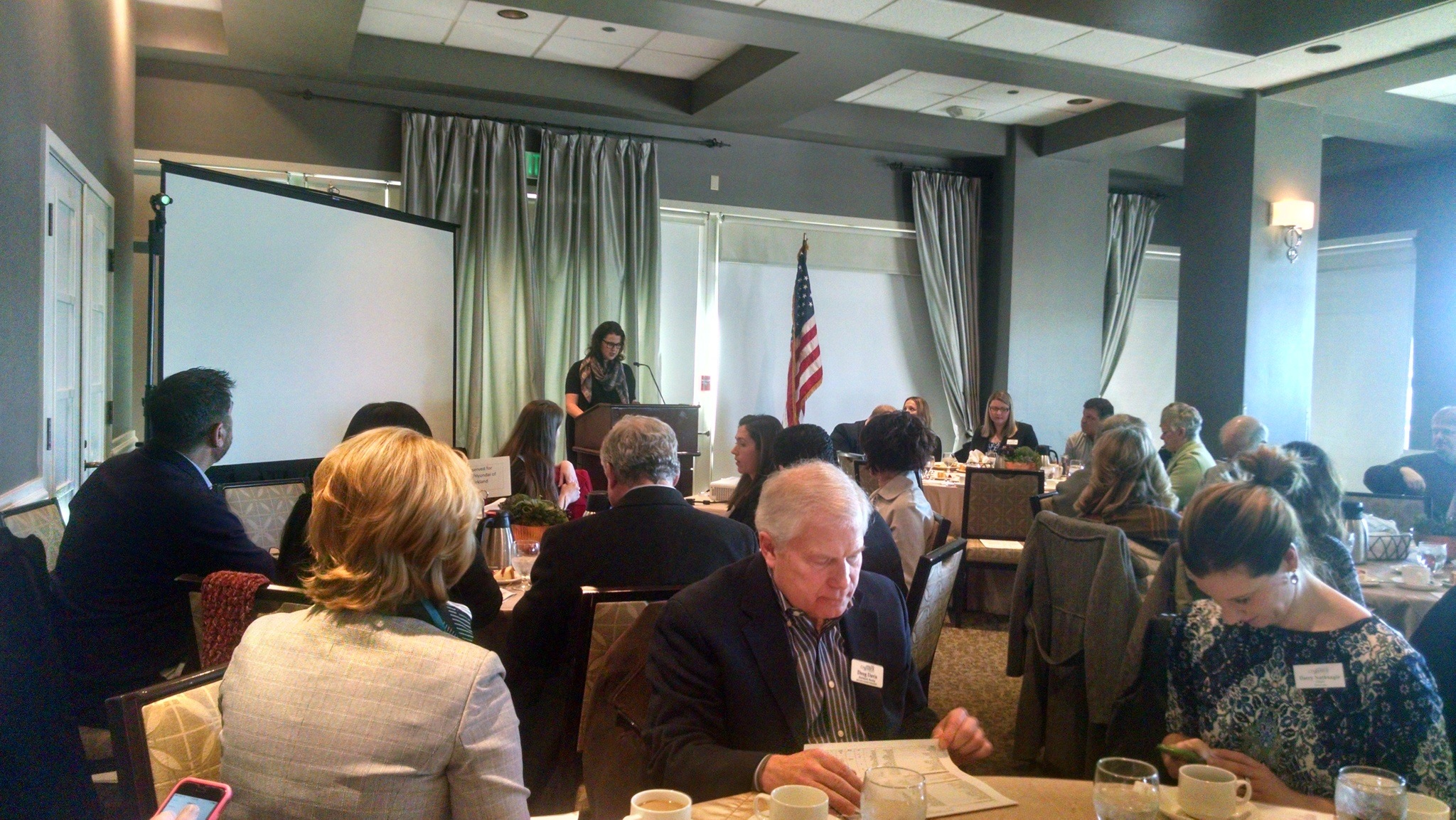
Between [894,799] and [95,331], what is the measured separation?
5.40 metres

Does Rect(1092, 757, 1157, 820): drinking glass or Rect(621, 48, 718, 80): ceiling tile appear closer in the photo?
Rect(1092, 757, 1157, 820): drinking glass

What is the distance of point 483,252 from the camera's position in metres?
7.62

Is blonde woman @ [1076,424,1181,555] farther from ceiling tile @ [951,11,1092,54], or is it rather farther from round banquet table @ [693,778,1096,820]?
ceiling tile @ [951,11,1092,54]

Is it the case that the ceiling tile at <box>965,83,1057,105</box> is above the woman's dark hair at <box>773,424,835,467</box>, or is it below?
above

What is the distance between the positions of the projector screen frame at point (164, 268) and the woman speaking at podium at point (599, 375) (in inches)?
32.8

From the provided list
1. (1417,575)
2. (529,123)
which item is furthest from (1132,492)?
(529,123)

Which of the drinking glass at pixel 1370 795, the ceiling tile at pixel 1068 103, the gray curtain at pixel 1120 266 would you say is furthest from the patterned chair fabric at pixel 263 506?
the gray curtain at pixel 1120 266

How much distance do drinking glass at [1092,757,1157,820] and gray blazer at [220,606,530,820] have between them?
801 millimetres

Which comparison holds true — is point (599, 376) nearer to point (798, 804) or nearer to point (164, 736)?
point (164, 736)

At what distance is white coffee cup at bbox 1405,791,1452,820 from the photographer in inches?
56.2

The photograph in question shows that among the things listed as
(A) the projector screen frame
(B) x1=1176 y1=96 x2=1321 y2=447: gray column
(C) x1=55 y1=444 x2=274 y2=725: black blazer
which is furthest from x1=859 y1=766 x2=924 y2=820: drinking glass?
(B) x1=1176 y1=96 x2=1321 y2=447: gray column

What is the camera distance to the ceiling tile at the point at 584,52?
275 inches

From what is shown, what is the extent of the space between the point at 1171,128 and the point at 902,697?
7267mm

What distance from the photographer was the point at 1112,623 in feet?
11.0
